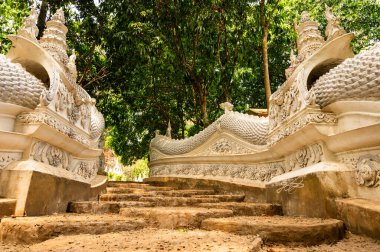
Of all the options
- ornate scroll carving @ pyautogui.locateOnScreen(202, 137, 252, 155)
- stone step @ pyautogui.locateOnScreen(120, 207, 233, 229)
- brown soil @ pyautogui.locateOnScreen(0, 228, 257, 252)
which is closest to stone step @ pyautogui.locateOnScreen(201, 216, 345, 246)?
brown soil @ pyautogui.locateOnScreen(0, 228, 257, 252)

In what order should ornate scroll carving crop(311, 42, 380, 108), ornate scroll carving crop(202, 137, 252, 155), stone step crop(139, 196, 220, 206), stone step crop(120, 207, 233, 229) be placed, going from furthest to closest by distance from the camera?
ornate scroll carving crop(202, 137, 252, 155) → stone step crop(139, 196, 220, 206) → ornate scroll carving crop(311, 42, 380, 108) → stone step crop(120, 207, 233, 229)

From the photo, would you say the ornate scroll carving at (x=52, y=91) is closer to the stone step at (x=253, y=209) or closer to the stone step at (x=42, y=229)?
the stone step at (x=42, y=229)

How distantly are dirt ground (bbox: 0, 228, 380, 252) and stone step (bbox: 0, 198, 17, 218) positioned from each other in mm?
534

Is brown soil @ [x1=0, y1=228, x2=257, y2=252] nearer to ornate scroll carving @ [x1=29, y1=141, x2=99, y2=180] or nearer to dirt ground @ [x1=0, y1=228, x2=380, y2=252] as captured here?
dirt ground @ [x1=0, y1=228, x2=380, y2=252]

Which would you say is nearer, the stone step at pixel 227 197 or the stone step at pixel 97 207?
the stone step at pixel 97 207

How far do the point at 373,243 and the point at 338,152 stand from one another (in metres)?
1.01

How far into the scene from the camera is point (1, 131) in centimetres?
264

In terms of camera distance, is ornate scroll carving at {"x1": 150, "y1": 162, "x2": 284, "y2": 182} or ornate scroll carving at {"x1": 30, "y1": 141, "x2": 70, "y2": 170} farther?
ornate scroll carving at {"x1": 150, "y1": 162, "x2": 284, "y2": 182}

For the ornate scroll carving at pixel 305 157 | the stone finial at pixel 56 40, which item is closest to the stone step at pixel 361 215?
the ornate scroll carving at pixel 305 157

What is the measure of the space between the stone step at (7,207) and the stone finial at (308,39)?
3.77 meters

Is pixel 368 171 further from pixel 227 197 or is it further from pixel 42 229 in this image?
pixel 42 229

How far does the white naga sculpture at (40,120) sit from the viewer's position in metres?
2.73

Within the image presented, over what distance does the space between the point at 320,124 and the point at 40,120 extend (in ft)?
9.55

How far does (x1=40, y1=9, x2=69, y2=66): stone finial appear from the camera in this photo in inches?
155
